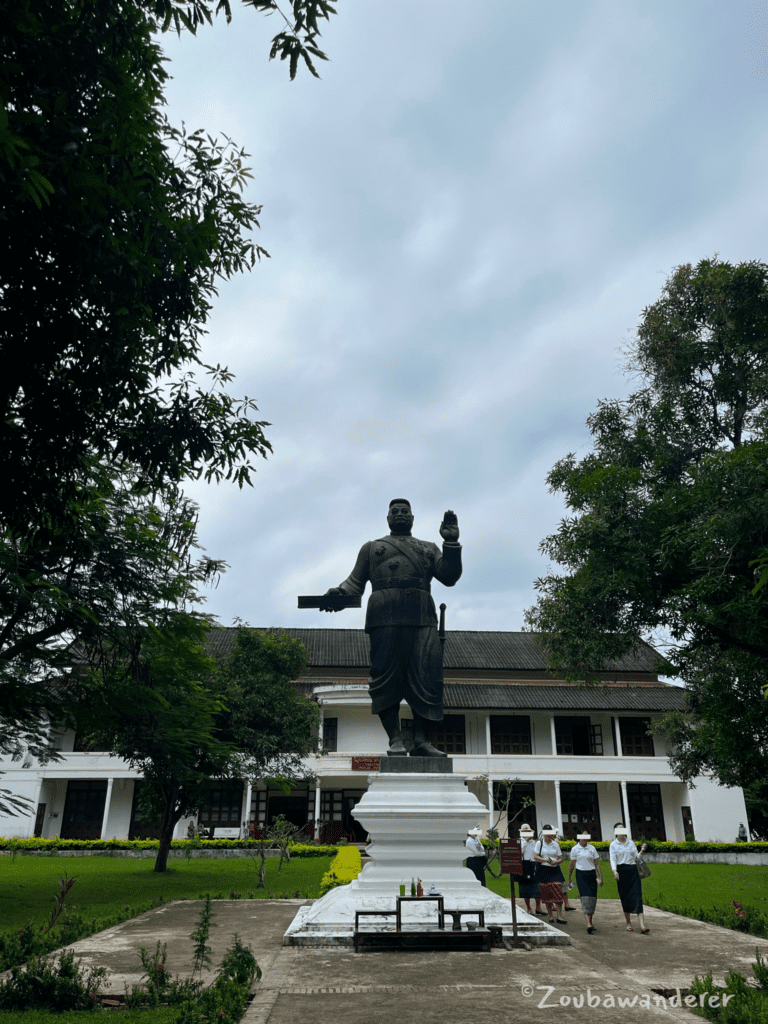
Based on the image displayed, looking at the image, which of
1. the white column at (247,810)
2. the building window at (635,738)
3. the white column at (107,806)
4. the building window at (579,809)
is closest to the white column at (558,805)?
the building window at (579,809)

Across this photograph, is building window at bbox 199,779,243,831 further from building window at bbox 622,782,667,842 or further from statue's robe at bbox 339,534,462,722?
statue's robe at bbox 339,534,462,722

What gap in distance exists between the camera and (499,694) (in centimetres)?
2777

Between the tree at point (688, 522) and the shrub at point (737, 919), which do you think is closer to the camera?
the shrub at point (737, 919)

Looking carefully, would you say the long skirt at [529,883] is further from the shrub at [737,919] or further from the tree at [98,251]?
the tree at [98,251]

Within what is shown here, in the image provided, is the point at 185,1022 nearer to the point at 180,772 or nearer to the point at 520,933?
the point at 520,933

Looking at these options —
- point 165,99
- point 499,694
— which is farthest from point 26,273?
point 499,694

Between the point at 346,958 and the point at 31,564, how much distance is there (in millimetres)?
6774

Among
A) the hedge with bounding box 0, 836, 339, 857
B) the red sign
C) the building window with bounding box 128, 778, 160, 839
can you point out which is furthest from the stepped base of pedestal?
the building window with bounding box 128, 778, 160, 839

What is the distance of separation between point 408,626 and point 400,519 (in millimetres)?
1298

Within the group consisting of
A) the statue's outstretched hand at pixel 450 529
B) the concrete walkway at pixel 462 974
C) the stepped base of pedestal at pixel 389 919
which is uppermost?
the statue's outstretched hand at pixel 450 529

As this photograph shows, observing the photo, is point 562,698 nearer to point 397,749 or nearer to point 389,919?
point 397,749

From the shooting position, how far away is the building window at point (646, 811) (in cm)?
2773

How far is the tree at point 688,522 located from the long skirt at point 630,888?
3.39m

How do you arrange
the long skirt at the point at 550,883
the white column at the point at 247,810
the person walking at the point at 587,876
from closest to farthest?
the person walking at the point at 587,876, the long skirt at the point at 550,883, the white column at the point at 247,810
